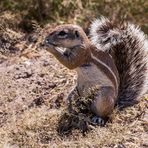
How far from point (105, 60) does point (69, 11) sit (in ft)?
8.64

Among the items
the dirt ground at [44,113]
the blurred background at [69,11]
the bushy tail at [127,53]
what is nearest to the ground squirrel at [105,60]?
the bushy tail at [127,53]

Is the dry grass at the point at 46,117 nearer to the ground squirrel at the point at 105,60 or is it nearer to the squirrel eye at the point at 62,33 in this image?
the ground squirrel at the point at 105,60

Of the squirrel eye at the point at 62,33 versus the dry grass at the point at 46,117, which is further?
the squirrel eye at the point at 62,33

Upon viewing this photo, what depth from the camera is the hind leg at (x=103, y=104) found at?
4957 mm

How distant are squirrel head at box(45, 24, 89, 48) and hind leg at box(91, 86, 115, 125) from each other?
47 cm

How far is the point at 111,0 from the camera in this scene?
7.65m

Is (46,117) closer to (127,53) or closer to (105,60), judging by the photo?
(105,60)

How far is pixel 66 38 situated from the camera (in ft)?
16.1

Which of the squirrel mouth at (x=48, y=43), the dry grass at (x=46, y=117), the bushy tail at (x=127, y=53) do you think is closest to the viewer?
the dry grass at (x=46, y=117)

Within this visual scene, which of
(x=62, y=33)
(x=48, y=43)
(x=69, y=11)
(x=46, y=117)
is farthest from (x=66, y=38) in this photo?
(x=69, y=11)

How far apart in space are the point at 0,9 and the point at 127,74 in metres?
2.66

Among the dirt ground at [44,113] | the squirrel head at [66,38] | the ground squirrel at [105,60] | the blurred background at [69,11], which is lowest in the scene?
the dirt ground at [44,113]

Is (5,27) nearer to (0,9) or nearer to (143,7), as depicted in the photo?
(0,9)

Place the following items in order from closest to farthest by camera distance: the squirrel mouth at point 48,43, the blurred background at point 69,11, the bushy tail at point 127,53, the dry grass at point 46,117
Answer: the dry grass at point 46,117
the squirrel mouth at point 48,43
the bushy tail at point 127,53
the blurred background at point 69,11
